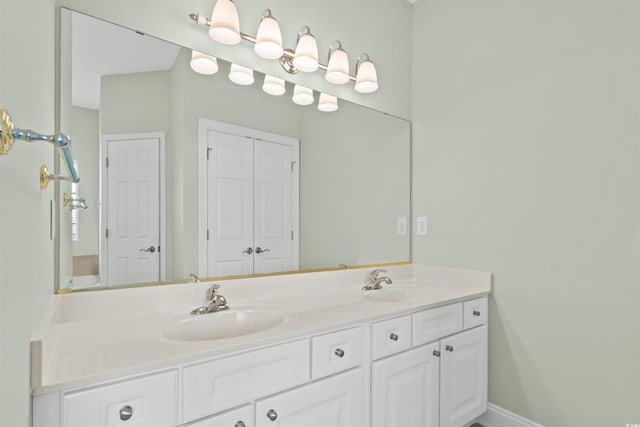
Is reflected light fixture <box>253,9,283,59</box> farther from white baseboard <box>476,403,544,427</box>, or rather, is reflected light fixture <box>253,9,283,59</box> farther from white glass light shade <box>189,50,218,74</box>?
white baseboard <box>476,403,544,427</box>

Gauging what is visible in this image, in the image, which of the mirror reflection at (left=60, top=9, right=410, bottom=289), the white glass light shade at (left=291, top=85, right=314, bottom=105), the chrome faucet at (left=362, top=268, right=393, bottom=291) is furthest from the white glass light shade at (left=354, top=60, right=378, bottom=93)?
the chrome faucet at (left=362, top=268, right=393, bottom=291)

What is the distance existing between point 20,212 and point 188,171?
0.91 meters

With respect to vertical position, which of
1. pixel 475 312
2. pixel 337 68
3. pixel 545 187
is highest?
pixel 337 68

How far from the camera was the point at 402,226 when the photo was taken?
2342mm

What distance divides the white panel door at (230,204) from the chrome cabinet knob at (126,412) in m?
0.69

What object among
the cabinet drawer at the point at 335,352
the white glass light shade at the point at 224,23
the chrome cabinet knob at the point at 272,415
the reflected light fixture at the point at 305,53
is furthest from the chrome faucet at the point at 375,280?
the white glass light shade at the point at 224,23

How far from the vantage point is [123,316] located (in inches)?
51.8

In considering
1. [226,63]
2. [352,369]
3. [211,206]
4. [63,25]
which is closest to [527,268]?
[352,369]

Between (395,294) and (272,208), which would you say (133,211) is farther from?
(395,294)

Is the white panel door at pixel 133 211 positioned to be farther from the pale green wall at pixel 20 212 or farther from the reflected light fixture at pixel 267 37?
the reflected light fixture at pixel 267 37

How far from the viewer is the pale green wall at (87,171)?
4.27 feet

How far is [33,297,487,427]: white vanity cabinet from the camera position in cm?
89

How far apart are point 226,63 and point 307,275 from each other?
1069 millimetres

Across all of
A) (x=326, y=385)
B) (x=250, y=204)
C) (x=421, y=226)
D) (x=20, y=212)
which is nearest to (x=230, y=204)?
(x=250, y=204)
